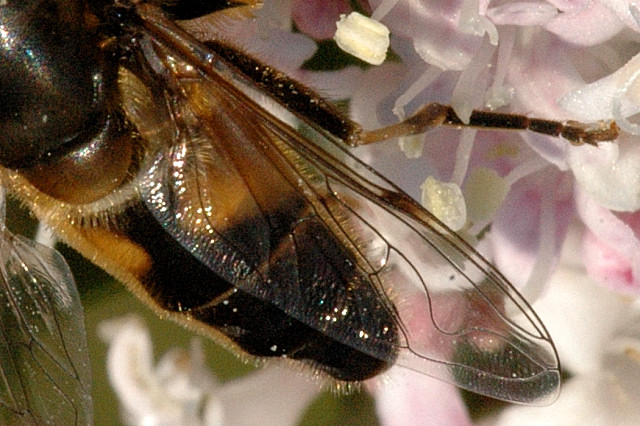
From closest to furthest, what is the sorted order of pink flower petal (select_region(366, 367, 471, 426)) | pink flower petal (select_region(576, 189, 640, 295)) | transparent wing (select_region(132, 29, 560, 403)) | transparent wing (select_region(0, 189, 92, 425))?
1. transparent wing (select_region(132, 29, 560, 403))
2. transparent wing (select_region(0, 189, 92, 425))
3. pink flower petal (select_region(576, 189, 640, 295))
4. pink flower petal (select_region(366, 367, 471, 426))

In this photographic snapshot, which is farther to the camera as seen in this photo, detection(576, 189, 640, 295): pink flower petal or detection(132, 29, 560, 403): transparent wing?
detection(576, 189, 640, 295): pink flower petal

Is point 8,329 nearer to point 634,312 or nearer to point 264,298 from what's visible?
point 264,298

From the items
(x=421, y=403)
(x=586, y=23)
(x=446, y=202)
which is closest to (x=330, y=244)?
(x=446, y=202)

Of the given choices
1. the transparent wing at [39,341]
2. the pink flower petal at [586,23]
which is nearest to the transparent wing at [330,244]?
the transparent wing at [39,341]

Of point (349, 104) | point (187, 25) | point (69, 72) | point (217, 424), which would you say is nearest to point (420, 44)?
point (349, 104)

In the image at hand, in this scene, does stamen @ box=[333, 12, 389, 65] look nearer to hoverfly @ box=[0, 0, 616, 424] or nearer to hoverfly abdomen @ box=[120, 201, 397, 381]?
hoverfly @ box=[0, 0, 616, 424]

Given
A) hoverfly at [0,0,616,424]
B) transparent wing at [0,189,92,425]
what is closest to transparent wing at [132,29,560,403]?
hoverfly at [0,0,616,424]

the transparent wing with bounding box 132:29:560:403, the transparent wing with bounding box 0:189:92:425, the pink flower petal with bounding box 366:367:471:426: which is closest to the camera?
the transparent wing with bounding box 132:29:560:403

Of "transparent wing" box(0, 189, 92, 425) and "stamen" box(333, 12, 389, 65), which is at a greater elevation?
"stamen" box(333, 12, 389, 65)

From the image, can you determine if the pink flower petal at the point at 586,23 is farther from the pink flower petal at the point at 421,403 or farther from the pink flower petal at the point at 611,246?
the pink flower petal at the point at 421,403
